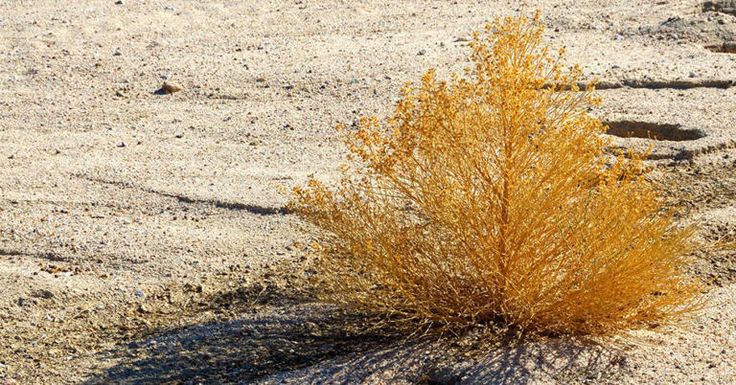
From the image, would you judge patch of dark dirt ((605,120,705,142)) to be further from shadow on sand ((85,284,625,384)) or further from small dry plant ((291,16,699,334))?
shadow on sand ((85,284,625,384))

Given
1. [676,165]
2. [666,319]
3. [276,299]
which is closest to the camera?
[666,319]

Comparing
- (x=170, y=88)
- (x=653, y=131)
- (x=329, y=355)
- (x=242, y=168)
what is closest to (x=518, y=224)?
(x=329, y=355)

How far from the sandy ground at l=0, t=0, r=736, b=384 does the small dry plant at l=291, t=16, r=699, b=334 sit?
16cm

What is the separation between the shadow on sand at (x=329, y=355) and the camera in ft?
14.0

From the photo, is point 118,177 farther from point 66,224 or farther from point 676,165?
point 676,165

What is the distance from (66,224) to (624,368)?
3.33 m

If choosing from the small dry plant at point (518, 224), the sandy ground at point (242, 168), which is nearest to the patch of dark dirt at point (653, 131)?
the sandy ground at point (242, 168)

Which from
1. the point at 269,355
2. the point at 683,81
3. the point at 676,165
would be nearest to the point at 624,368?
the point at 269,355

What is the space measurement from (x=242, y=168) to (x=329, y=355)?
2.63 metres

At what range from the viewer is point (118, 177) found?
6.93 m

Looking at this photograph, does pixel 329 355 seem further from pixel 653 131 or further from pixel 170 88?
pixel 170 88

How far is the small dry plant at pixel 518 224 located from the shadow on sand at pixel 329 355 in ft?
0.44

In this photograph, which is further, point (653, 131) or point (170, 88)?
point (170, 88)

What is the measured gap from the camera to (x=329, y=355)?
458 centimetres
